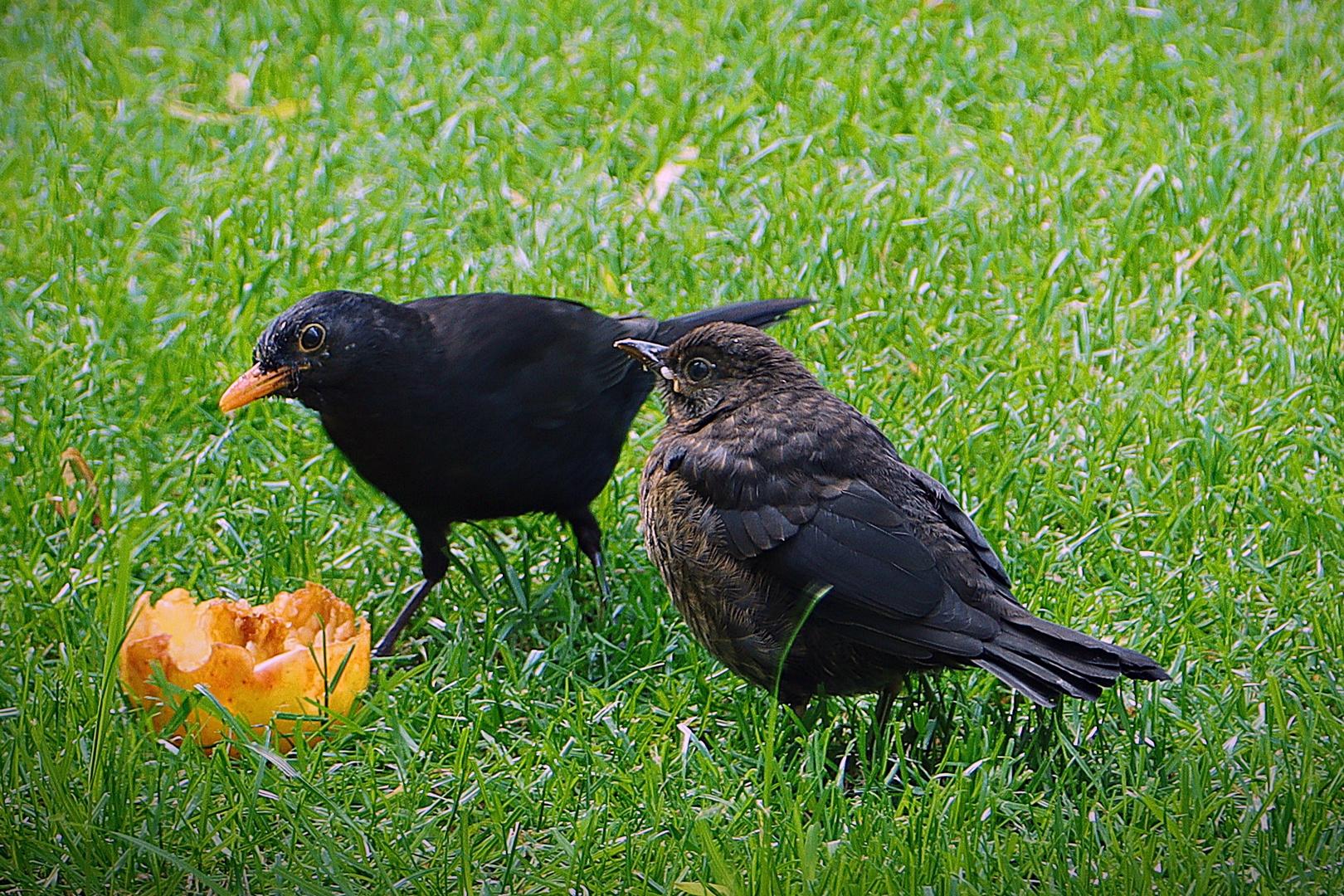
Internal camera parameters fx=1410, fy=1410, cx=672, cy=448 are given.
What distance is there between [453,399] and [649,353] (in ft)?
1.87

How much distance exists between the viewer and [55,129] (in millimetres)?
6445

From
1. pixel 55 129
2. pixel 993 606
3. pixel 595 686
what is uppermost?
pixel 55 129

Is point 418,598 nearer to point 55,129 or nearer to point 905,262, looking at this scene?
point 905,262

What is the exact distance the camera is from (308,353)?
147 inches

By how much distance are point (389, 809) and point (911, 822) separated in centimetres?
114

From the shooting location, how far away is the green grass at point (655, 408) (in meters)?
2.95

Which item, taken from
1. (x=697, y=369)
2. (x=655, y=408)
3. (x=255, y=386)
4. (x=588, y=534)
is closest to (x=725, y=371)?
(x=697, y=369)

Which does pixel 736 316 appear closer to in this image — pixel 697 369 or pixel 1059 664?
pixel 697 369

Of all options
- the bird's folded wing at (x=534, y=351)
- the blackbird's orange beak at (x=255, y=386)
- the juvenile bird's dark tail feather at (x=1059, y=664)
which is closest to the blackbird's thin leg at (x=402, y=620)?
the bird's folded wing at (x=534, y=351)

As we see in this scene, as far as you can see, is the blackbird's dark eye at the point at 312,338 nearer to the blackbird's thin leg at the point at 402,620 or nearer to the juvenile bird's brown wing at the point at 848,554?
the blackbird's thin leg at the point at 402,620

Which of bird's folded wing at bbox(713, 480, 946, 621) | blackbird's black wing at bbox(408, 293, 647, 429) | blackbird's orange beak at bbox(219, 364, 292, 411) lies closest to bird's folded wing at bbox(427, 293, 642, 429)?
blackbird's black wing at bbox(408, 293, 647, 429)

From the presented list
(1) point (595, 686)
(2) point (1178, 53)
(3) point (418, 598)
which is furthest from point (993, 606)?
(2) point (1178, 53)

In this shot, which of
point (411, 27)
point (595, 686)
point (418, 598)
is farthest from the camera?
point (411, 27)

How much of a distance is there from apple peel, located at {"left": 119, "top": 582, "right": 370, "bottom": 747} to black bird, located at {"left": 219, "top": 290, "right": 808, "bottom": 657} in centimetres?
36
